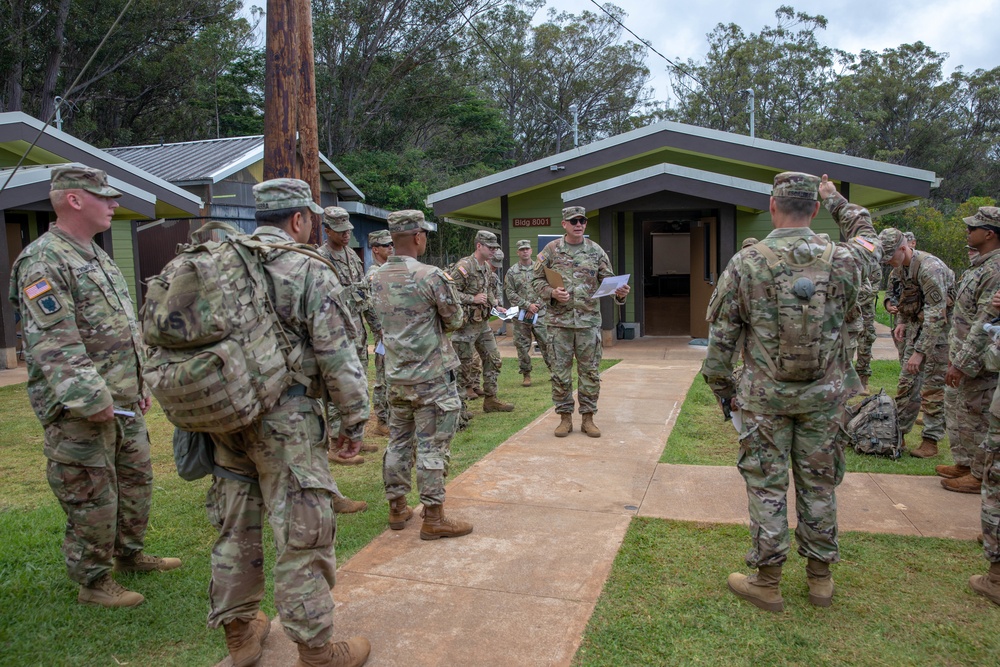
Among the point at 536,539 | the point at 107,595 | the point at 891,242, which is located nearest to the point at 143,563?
the point at 107,595

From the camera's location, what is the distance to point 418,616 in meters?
3.37

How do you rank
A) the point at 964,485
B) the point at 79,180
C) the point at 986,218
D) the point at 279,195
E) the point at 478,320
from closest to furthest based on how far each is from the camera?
1. the point at 279,195
2. the point at 79,180
3. the point at 986,218
4. the point at 964,485
5. the point at 478,320

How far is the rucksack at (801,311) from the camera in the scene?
10.8 ft

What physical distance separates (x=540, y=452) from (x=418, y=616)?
2888mm

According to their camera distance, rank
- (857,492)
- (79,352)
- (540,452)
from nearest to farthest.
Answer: (79,352) → (857,492) → (540,452)

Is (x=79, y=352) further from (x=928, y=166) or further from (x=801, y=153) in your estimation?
(x=928, y=166)

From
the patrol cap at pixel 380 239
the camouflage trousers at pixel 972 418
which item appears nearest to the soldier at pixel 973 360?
the camouflage trousers at pixel 972 418

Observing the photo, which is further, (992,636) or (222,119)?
(222,119)

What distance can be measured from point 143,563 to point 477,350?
4652 mm

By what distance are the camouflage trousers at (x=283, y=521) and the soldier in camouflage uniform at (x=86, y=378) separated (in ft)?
3.13

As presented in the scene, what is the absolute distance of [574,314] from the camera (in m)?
6.57

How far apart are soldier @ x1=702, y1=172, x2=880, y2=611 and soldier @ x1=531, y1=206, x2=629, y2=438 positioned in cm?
308

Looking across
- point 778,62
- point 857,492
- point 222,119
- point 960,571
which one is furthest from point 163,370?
point 778,62

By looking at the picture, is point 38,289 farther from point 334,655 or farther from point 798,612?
point 798,612
